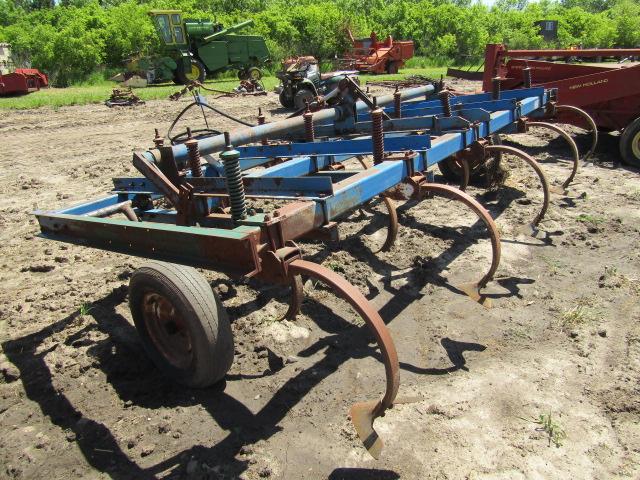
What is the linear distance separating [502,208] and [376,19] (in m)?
34.6

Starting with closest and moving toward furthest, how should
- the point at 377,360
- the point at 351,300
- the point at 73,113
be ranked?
the point at 351,300 < the point at 377,360 < the point at 73,113

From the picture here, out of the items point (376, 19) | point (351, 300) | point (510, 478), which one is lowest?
point (510, 478)

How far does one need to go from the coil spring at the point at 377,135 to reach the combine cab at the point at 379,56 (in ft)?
67.7

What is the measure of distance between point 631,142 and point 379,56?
17.7 meters

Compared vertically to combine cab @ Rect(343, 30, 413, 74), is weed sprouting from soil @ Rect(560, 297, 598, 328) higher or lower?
lower

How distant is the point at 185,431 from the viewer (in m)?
2.76

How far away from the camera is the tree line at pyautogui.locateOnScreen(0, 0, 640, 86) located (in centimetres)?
2594

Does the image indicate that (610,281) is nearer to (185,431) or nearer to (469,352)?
(469,352)

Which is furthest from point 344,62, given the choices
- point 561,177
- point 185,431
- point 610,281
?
point 185,431

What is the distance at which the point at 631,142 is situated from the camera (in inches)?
281

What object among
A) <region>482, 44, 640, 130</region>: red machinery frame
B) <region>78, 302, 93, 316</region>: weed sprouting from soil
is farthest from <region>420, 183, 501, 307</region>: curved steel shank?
<region>482, 44, 640, 130</region>: red machinery frame

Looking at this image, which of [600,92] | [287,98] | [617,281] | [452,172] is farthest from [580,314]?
[287,98]

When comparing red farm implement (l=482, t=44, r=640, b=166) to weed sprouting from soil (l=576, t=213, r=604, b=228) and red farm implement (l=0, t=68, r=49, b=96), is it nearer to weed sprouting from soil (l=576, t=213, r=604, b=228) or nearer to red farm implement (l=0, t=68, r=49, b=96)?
weed sprouting from soil (l=576, t=213, r=604, b=228)

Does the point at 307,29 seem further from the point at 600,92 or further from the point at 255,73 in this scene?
the point at 600,92
